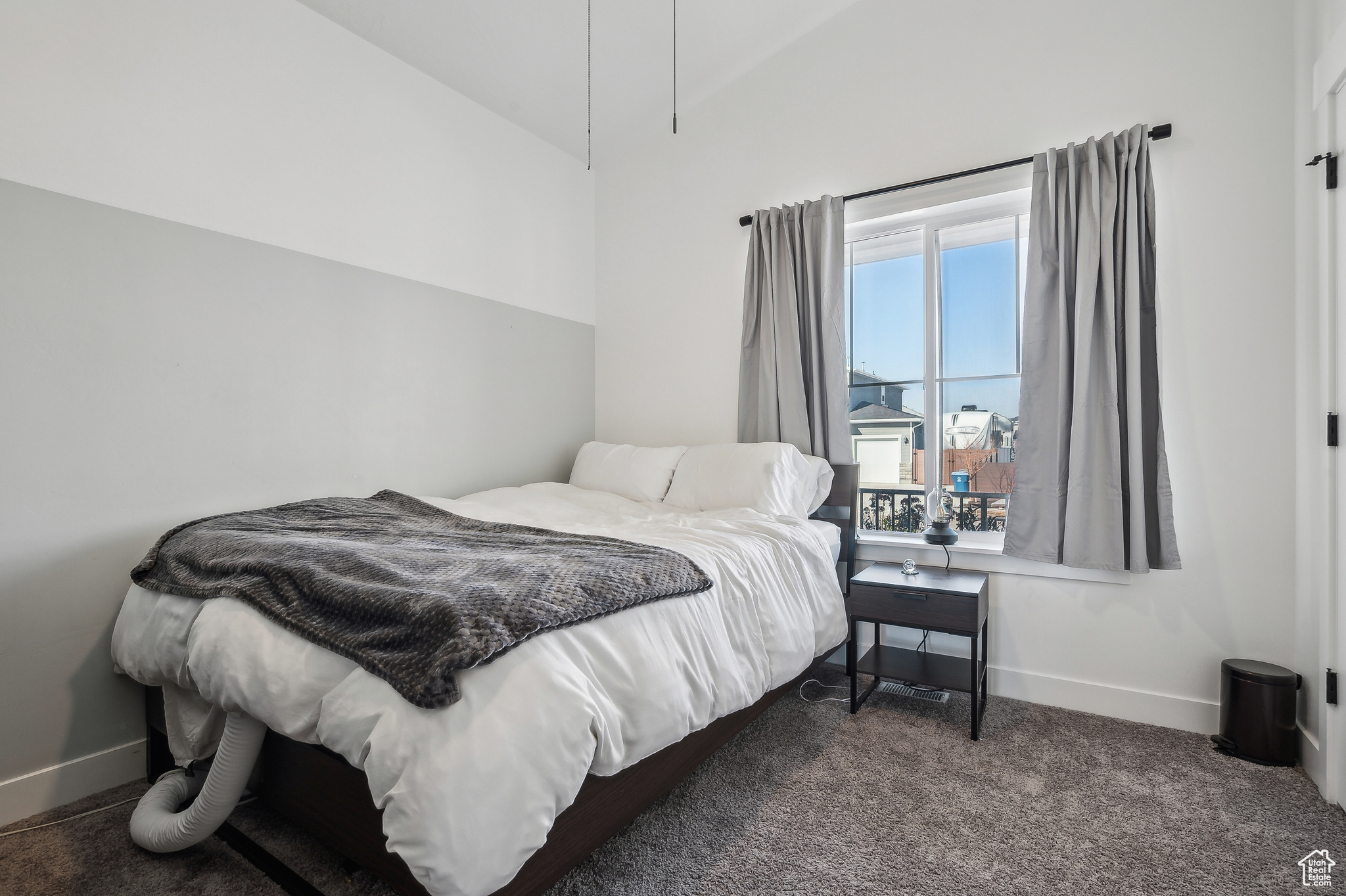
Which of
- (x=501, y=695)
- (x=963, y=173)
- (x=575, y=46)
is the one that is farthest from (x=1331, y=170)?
(x=575, y=46)

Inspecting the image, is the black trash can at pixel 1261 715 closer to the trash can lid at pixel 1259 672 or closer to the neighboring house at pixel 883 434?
the trash can lid at pixel 1259 672

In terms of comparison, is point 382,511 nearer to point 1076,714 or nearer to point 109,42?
point 109,42

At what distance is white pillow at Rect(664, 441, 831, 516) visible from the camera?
8.50ft

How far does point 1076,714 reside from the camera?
7.70 ft

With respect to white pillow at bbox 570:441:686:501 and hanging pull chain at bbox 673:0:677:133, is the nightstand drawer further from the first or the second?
hanging pull chain at bbox 673:0:677:133

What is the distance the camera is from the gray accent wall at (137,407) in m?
1.82

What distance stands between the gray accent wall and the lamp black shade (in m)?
2.18

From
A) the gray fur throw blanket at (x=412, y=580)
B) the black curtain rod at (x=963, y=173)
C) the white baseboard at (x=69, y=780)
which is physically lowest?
the white baseboard at (x=69, y=780)

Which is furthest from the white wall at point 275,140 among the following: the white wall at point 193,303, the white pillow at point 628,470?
the white pillow at point 628,470

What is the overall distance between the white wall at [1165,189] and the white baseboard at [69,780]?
3.05 m

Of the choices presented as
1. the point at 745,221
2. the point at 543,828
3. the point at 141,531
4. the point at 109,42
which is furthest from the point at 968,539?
the point at 109,42

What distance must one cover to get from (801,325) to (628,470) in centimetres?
106

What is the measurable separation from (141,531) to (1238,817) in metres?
3.26
